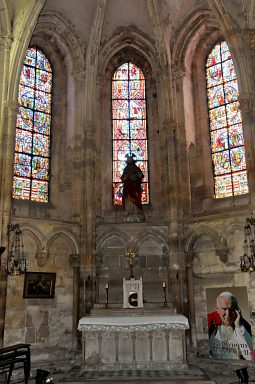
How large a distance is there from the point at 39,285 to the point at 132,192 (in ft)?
13.3

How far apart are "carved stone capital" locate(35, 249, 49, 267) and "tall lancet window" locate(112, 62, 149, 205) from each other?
3259 mm

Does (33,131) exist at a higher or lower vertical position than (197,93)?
lower

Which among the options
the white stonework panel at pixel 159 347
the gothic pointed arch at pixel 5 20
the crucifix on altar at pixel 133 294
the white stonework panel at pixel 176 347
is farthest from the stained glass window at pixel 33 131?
the white stonework panel at pixel 176 347

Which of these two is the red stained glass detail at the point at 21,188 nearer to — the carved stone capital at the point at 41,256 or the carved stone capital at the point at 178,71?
the carved stone capital at the point at 41,256

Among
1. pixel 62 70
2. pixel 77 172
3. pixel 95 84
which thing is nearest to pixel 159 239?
pixel 77 172

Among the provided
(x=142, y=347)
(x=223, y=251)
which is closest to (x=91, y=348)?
(x=142, y=347)

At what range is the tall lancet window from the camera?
15359 mm

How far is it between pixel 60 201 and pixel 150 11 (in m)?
7.25

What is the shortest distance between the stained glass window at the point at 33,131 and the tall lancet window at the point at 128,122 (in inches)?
95.5

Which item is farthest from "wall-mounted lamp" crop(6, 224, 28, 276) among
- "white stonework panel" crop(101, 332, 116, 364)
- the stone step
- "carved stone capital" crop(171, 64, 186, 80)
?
"carved stone capital" crop(171, 64, 186, 80)

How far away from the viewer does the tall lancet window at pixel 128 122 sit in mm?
15359

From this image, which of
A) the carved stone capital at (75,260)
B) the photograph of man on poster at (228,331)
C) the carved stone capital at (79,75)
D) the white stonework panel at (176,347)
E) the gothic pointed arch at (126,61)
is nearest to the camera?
the white stonework panel at (176,347)

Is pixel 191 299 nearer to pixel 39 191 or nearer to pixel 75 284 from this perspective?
pixel 75 284

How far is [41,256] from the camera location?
505 inches
